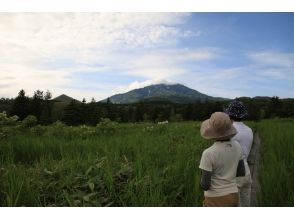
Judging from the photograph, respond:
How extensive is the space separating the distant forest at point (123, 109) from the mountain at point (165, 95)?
13 centimetres

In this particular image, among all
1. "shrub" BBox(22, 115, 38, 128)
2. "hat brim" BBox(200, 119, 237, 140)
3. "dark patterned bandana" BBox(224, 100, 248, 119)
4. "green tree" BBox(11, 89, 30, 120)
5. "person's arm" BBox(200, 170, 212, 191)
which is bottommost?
"person's arm" BBox(200, 170, 212, 191)

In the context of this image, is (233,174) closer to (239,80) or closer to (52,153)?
(239,80)

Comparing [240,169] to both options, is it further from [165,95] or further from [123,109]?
[165,95]

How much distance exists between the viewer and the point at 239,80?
4.83 m

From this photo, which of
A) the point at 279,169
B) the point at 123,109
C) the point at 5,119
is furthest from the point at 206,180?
the point at 123,109

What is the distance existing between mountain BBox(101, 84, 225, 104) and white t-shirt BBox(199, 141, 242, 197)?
2.75 meters

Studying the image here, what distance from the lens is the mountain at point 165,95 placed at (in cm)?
625

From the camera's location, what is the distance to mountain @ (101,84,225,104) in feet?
20.5

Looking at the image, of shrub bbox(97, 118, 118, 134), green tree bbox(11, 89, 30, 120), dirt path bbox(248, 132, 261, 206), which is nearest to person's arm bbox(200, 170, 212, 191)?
dirt path bbox(248, 132, 261, 206)

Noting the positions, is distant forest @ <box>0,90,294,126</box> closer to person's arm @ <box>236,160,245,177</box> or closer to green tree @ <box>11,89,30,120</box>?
green tree @ <box>11,89,30,120</box>

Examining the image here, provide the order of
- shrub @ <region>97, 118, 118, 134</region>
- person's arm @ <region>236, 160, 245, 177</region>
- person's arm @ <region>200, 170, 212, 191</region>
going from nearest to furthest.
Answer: person's arm @ <region>200, 170, 212, 191</region> → person's arm @ <region>236, 160, 245, 177</region> → shrub @ <region>97, 118, 118, 134</region>
